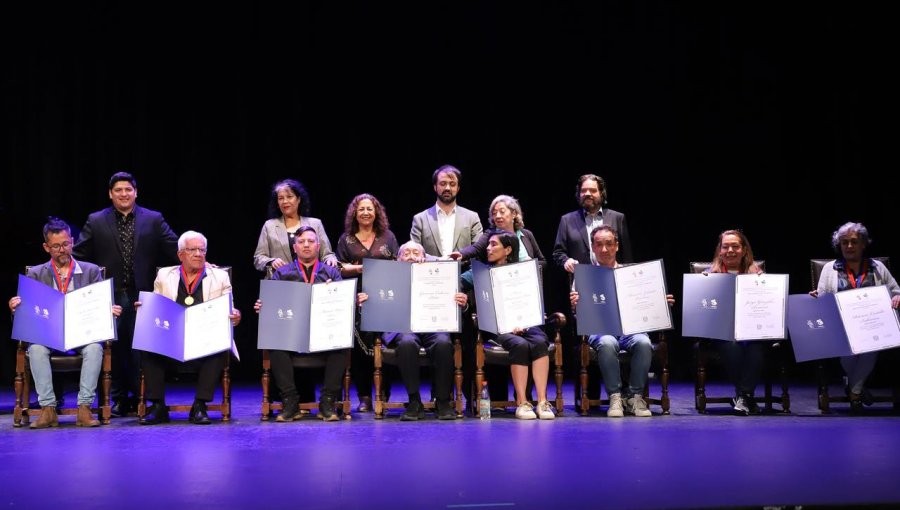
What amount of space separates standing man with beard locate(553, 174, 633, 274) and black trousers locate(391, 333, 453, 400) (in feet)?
3.62

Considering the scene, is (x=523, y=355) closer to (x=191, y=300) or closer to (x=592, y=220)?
(x=592, y=220)

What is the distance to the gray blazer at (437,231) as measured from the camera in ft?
20.0

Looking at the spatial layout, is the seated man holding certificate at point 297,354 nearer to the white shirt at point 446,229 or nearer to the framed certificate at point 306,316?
the framed certificate at point 306,316

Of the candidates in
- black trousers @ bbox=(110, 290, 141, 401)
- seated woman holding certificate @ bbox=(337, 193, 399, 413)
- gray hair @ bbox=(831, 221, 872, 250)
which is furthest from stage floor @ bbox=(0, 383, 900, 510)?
gray hair @ bbox=(831, 221, 872, 250)

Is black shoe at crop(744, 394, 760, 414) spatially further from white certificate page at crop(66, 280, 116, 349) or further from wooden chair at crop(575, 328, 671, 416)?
white certificate page at crop(66, 280, 116, 349)

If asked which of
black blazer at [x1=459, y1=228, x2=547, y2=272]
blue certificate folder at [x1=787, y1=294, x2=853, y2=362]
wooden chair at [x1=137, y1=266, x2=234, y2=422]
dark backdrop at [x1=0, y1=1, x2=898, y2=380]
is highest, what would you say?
dark backdrop at [x1=0, y1=1, x2=898, y2=380]

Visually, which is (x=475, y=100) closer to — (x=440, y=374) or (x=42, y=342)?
(x=440, y=374)

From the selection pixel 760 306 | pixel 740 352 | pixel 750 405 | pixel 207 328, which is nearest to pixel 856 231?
pixel 760 306

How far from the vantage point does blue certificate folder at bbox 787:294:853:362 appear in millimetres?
5555

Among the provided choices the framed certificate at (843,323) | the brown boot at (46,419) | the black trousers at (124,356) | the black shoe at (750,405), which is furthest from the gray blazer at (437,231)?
the brown boot at (46,419)

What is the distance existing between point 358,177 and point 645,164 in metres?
2.62

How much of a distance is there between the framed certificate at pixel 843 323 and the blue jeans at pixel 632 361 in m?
1.00

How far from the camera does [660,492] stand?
330cm

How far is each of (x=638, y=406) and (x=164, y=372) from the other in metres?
3.03
